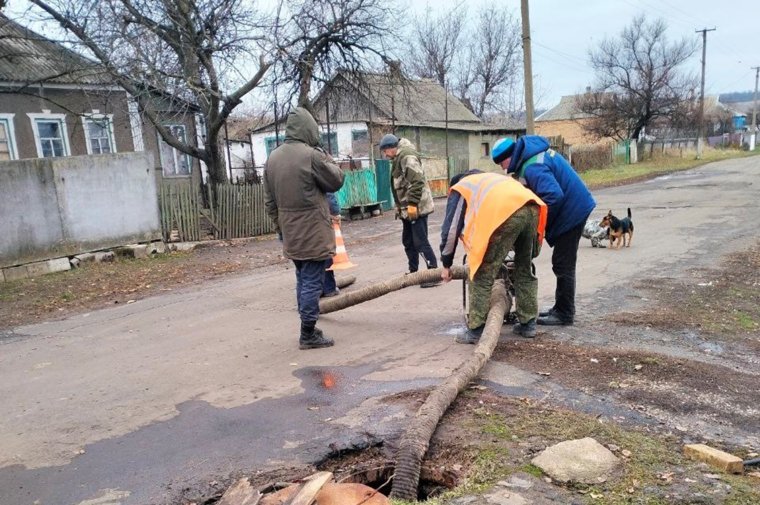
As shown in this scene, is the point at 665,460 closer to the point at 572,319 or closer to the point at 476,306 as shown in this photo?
the point at 476,306

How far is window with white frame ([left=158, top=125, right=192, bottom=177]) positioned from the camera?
823 inches

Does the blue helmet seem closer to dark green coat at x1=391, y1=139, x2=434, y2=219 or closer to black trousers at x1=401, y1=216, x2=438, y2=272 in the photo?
dark green coat at x1=391, y1=139, x2=434, y2=219

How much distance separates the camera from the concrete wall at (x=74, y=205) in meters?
9.83

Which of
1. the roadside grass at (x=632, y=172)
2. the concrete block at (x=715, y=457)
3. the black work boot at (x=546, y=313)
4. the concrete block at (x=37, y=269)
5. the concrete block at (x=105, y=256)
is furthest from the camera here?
the roadside grass at (x=632, y=172)

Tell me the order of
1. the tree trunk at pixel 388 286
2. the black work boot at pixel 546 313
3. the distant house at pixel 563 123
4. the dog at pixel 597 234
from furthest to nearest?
the distant house at pixel 563 123, the dog at pixel 597 234, the tree trunk at pixel 388 286, the black work boot at pixel 546 313

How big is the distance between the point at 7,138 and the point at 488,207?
59.6ft

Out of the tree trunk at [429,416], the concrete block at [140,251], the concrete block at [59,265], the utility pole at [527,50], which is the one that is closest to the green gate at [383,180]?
the utility pole at [527,50]

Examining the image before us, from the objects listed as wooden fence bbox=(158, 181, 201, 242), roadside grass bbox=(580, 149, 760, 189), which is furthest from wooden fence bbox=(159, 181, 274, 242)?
roadside grass bbox=(580, 149, 760, 189)

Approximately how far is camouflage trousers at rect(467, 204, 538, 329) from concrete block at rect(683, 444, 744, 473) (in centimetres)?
201

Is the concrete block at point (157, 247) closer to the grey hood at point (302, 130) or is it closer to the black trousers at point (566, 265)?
the grey hood at point (302, 130)

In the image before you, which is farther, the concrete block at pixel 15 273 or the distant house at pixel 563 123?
the distant house at pixel 563 123

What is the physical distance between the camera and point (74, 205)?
35.0ft

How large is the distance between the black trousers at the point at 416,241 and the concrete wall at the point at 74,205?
271 inches

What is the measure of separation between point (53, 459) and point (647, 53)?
48.9 m
